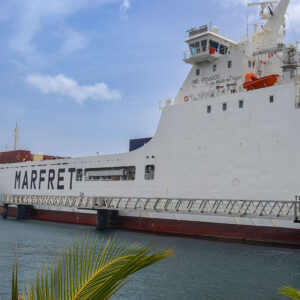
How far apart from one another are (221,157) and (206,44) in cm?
882

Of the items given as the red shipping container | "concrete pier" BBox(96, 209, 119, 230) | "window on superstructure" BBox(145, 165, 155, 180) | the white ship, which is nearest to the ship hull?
the white ship

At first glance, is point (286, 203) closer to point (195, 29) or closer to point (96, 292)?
point (195, 29)

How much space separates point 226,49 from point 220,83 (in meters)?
3.24

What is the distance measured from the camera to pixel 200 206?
20.2 m

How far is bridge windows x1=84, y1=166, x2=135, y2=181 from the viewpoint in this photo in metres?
27.5

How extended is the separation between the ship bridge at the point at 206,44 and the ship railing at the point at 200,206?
33.5 feet

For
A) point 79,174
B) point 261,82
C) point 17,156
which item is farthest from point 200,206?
point 17,156

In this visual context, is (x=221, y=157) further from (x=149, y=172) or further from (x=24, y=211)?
(x=24, y=211)

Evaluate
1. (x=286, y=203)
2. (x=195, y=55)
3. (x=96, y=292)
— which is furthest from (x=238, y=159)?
(x=96, y=292)

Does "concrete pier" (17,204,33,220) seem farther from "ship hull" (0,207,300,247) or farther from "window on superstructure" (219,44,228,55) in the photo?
"window on superstructure" (219,44,228,55)

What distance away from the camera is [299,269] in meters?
14.2

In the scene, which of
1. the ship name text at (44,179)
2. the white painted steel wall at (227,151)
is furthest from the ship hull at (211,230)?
the ship name text at (44,179)

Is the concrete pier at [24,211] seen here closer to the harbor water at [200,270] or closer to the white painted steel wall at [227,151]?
the white painted steel wall at [227,151]

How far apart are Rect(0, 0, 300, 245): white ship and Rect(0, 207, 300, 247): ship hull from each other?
5cm
